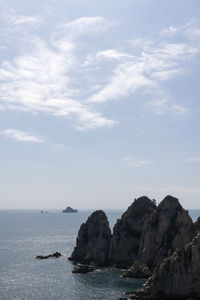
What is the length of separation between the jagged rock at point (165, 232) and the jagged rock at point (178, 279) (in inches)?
1151

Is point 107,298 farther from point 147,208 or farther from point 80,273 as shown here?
point 147,208

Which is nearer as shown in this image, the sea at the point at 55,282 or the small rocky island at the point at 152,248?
the small rocky island at the point at 152,248

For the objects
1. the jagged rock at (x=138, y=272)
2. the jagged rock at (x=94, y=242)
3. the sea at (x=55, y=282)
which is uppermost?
the jagged rock at (x=94, y=242)

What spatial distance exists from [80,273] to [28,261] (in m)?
32.5

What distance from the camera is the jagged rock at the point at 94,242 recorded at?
449 ft

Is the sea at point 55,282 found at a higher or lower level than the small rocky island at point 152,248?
lower

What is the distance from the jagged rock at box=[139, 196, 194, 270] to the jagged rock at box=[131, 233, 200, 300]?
95.9ft

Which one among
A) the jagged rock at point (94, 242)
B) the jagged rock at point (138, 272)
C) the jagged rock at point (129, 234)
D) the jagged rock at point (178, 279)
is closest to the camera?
the jagged rock at point (178, 279)

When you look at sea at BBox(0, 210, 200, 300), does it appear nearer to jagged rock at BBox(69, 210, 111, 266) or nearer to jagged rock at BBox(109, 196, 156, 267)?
jagged rock at BBox(69, 210, 111, 266)

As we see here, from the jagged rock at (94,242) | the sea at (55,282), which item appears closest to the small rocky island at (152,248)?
the jagged rock at (94,242)

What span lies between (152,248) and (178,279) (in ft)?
125

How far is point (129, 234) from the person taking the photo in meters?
139

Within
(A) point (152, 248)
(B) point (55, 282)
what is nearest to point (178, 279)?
(B) point (55, 282)

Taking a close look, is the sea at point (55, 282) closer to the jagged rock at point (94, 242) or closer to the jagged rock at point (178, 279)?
the jagged rock at point (94, 242)
